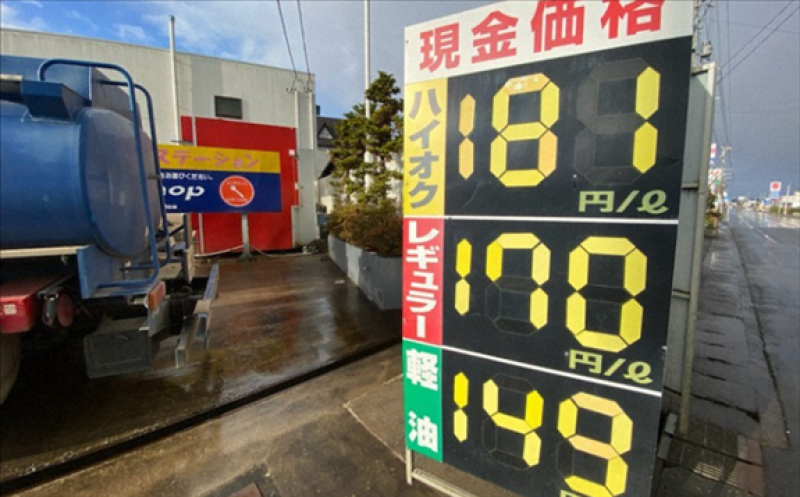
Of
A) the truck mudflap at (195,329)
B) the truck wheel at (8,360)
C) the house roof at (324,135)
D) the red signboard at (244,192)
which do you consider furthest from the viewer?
the house roof at (324,135)

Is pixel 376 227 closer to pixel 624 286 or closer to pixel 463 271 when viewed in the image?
pixel 463 271

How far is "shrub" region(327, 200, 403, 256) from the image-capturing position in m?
5.78

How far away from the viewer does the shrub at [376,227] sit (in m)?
5.78

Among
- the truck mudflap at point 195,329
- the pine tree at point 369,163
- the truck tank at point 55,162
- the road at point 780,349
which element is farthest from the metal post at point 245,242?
the road at point 780,349

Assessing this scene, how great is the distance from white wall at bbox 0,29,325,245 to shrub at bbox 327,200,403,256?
4848 millimetres

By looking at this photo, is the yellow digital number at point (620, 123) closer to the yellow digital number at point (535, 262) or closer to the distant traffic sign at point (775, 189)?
the yellow digital number at point (535, 262)

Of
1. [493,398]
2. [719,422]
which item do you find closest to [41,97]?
[493,398]

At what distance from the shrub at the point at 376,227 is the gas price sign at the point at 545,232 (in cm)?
371

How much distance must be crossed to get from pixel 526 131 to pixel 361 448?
2377 mm

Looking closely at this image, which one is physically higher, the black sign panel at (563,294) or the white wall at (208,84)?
the white wall at (208,84)

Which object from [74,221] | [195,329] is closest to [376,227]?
[195,329]

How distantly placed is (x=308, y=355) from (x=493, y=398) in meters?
2.58

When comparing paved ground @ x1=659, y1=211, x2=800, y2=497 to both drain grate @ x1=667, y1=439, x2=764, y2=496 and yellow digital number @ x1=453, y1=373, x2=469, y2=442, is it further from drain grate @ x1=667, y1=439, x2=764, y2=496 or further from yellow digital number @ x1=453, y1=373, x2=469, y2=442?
yellow digital number @ x1=453, y1=373, x2=469, y2=442

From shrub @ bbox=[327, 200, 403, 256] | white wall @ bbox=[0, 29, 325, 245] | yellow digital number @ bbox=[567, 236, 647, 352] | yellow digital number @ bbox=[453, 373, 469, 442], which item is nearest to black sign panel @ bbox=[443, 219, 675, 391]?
yellow digital number @ bbox=[567, 236, 647, 352]
